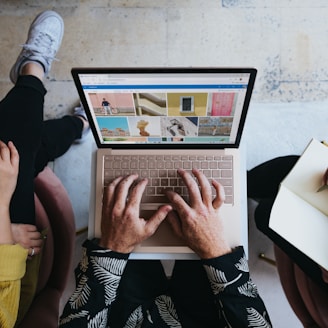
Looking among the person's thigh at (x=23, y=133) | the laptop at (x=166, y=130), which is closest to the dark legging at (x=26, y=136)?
the person's thigh at (x=23, y=133)

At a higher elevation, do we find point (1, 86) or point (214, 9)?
point (214, 9)

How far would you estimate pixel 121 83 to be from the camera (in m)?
0.72

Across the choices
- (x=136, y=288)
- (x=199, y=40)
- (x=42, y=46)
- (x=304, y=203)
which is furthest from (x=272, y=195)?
(x=42, y=46)

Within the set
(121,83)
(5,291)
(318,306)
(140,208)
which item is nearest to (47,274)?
(5,291)

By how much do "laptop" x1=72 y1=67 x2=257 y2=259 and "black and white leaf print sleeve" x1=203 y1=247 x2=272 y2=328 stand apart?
99 mm

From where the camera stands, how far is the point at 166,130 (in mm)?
867

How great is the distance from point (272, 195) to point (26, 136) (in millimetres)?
761

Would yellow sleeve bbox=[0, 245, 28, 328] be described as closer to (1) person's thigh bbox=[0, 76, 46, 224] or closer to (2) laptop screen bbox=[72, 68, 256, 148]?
(1) person's thigh bbox=[0, 76, 46, 224]

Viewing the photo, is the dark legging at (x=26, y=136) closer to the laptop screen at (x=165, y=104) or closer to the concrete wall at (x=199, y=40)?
the laptop screen at (x=165, y=104)

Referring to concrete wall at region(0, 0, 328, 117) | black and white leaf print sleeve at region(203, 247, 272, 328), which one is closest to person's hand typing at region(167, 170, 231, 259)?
black and white leaf print sleeve at region(203, 247, 272, 328)

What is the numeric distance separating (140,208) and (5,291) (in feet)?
1.17

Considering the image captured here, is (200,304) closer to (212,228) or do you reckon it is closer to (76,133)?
(212,228)

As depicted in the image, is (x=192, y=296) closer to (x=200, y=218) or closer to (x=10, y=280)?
(x=200, y=218)

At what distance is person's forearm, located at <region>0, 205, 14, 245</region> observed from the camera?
2.78ft
